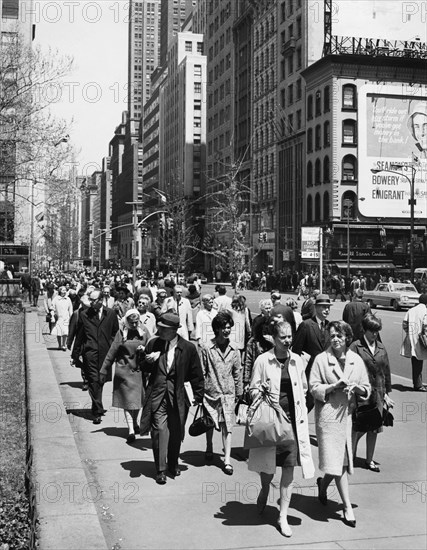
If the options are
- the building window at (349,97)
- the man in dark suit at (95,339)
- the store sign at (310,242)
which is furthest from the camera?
the building window at (349,97)

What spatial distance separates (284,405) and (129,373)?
12.6ft

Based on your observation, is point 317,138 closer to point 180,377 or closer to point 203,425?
point 203,425

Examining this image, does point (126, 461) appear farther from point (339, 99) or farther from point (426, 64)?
point (426, 64)

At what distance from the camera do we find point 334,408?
6.79 meters

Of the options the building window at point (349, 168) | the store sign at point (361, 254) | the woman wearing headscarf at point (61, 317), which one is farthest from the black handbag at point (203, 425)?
the building window at point (349, 168)

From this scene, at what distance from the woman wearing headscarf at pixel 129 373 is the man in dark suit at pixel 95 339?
1.11 m

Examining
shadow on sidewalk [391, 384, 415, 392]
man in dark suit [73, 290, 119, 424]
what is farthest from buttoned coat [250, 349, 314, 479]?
shadow on sidewalk [391, 384, 415, 392]

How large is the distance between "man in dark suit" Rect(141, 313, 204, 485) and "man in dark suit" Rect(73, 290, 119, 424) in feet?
10.6

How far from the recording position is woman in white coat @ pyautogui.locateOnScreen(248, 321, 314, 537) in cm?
644

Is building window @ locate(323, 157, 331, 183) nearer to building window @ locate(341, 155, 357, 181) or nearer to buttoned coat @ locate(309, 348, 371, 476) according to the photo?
building window @ locate(341, 155, 357, 181)

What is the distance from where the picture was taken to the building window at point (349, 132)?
62.9 meters

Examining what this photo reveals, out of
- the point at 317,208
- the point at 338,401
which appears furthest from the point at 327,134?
the point at 338,401

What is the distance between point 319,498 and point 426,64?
63818 millimetres

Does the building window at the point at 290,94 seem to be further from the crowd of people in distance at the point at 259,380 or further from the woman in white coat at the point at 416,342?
the crowd of people in distance at the point at 259,380
